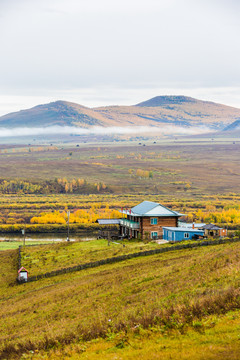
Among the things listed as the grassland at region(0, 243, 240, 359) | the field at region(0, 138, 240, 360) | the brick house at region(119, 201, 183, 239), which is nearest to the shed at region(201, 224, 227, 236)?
the brick house at region(119, 201, 183, 239)

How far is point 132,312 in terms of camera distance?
20.5 metres

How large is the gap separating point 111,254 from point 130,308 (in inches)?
888

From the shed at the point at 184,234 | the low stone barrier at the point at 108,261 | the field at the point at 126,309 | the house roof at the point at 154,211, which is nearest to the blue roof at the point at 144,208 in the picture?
the house roof at the point at 154,211

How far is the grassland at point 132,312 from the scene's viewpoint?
1590 cm

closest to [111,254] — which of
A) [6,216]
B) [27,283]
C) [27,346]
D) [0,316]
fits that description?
[27,283]

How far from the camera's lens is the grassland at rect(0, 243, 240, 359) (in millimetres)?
15898

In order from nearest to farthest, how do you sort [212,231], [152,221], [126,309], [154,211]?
[126,309], [212,231], [152,221], [154,211]

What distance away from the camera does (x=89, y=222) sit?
12394 cm

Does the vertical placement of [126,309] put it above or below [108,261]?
above

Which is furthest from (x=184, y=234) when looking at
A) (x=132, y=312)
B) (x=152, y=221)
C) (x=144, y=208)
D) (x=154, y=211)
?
(x=132, y=312)

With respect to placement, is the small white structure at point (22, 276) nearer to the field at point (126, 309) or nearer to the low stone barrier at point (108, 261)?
the low stone barrier at point (108, 261)

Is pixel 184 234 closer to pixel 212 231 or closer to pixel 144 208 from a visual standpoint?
pixel 212 231

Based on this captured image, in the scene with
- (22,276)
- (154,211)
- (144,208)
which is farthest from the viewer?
(144,208)

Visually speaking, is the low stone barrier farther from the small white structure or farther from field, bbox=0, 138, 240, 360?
field, bbox=0, 138, 240, 360
